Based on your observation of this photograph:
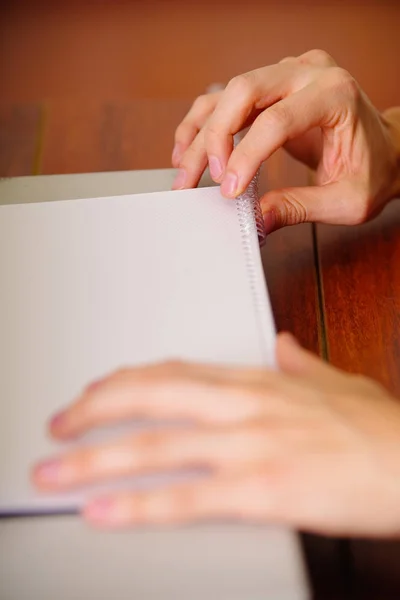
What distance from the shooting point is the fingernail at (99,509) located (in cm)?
38

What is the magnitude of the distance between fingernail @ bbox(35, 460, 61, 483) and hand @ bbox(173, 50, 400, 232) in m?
0.31

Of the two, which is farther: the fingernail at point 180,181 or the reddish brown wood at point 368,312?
the fingernail at point 180,181

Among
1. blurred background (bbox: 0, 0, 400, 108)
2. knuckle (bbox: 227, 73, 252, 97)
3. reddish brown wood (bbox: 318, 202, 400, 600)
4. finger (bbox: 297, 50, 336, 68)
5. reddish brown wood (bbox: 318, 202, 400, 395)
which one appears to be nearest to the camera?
reddish brown wood (bbox: 318, 202, 400, 600)

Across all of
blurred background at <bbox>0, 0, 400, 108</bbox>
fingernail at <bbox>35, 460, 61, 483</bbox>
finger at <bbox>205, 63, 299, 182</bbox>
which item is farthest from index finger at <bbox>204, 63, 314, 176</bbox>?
blurred background at <bbox>0, 0, 400, 108</bbox>

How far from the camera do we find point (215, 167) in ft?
2.18

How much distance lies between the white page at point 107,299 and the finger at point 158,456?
2cm

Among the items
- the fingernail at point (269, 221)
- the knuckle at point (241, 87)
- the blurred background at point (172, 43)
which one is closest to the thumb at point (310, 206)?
the fingernail at point (269, 221)

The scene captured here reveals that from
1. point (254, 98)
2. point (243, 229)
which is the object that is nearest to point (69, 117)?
point (254, 98)

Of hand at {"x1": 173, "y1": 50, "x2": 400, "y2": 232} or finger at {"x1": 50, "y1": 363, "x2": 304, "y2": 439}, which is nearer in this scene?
finger at {"x1": 50, "y1": 363, "x2": 304, "y2": 439}

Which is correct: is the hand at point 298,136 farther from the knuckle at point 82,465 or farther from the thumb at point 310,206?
the knuckle at point 82,465

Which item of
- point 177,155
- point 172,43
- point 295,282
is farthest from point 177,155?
point 172,43

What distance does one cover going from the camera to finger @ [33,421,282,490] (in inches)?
15.2

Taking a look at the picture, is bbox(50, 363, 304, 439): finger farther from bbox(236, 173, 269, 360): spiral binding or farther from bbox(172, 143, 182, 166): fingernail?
bbox(172, 143, 182, 166): fingernail

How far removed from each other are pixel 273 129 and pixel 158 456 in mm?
386
